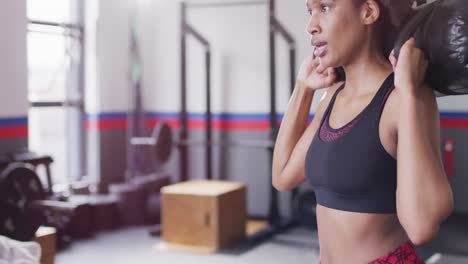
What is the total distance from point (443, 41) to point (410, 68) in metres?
0.08

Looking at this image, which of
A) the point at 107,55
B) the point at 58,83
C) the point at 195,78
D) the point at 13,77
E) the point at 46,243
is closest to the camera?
the point at 46,243

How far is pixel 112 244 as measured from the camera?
176 inches

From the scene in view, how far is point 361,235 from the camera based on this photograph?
3.79 feet

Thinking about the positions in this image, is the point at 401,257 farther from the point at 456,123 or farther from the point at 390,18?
the point at 456,123

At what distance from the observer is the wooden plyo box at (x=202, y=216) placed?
164 inches

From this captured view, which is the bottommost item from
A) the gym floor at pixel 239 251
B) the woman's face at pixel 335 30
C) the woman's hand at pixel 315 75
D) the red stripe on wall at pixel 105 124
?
the gym floor at pixel 239 251

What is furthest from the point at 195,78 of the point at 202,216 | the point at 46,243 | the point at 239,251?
the point at 46,243

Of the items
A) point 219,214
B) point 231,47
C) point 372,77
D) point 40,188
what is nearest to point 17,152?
point 40,188

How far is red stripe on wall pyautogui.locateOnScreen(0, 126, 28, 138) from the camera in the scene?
4156 mm

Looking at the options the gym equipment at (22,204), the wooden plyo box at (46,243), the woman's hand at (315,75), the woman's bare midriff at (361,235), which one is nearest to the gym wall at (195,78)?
the gym equipment at (22,204)

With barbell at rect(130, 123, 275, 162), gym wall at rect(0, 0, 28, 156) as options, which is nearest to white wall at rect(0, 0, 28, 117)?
gym wall at rect(0, 0, 28, 156)

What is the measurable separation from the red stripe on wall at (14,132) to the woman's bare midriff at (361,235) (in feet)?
11.4

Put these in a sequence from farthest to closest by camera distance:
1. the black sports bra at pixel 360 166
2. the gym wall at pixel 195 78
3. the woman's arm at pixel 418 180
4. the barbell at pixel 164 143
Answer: the gym wall at pixel 195 78 < the barbell at pixel 164 143 < the black sports bra at pixel 360 166 < the woman's arm at pixel 418 180

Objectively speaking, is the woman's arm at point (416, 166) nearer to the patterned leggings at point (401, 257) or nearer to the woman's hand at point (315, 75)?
the patterned leggings at point (401, 257)
